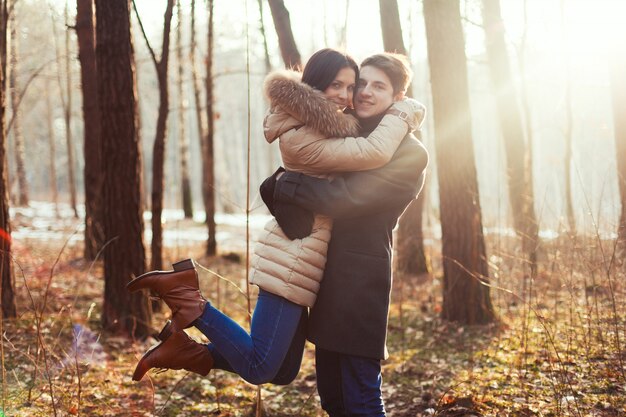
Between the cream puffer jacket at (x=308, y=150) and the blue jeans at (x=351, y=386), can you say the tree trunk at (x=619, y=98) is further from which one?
the blue jeans at (x=351, y=386)

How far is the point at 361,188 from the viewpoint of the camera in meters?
2.70

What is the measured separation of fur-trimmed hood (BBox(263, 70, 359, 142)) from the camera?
267 centimetres

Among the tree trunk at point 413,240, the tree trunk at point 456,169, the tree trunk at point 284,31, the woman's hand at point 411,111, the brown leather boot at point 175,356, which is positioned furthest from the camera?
the tree trunk at point 413,240

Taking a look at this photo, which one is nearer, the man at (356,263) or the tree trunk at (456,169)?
the man at (356,263)

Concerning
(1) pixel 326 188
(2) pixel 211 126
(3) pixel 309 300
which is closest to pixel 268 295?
(3) pixel 309 300

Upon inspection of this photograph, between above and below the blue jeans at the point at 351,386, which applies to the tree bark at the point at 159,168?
above

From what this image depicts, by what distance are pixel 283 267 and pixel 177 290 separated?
513mm

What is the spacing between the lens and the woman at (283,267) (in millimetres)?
2678

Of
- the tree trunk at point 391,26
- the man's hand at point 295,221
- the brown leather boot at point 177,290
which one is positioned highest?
the tree trunk at point 391,26

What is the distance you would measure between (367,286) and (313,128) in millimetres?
797

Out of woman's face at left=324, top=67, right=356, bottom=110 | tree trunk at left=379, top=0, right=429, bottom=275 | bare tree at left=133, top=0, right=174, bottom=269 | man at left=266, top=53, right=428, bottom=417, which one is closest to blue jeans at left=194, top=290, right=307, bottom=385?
man at left=266, top=53, right=428, bottom=417

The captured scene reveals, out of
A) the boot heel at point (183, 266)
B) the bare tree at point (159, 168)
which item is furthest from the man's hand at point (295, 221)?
the bare tree at point (159, 168)

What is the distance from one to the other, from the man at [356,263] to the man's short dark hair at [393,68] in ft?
0.96

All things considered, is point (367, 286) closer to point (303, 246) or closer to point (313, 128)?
point (303, 246)
